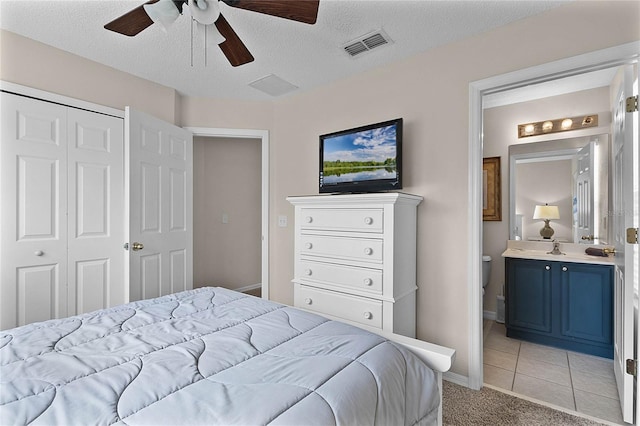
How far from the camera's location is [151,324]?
4.56ft

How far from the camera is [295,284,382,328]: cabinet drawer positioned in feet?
7.39

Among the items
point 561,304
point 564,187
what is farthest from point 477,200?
point 564,187

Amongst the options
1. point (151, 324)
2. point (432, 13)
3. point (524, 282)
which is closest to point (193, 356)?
point (151, 324)

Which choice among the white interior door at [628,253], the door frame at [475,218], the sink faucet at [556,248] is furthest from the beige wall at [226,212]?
the white interior door at [628,253]

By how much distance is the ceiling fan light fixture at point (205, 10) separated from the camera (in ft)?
4.83

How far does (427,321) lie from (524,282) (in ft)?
4.18

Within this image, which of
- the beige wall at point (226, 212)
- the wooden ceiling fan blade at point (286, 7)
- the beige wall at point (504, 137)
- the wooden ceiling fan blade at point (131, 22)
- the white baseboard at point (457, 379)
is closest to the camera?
the wooden ceiling fan blade at point (286, 7)

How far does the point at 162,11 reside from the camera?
1485mm

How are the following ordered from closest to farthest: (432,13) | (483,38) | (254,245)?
1. (432,13)
2. (483,38)
3. (254,245)

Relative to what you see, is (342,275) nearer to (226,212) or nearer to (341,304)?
(341,304)

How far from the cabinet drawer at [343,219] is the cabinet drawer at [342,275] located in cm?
29

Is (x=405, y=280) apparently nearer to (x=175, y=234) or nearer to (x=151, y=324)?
(x=151, y=324)

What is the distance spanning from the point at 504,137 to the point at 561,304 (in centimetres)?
178

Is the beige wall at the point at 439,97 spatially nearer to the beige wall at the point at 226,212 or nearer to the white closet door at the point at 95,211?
the white closet door at the point at 95,211
